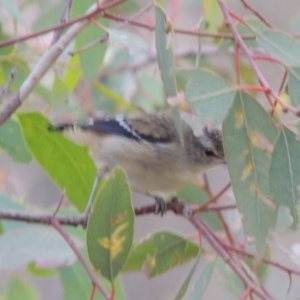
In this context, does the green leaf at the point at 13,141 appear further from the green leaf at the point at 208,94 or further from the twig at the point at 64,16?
the green leaf at the point at 208,94

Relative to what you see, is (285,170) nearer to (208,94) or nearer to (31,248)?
(208,94)

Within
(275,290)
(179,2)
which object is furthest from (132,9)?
(275,290)

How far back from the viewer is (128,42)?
47.5 inches

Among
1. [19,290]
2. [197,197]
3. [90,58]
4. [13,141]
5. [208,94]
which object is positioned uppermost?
[208,94]

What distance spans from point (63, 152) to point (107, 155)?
0.45 m

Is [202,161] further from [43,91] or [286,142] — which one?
[286,142]

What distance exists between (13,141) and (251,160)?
0.77 meters

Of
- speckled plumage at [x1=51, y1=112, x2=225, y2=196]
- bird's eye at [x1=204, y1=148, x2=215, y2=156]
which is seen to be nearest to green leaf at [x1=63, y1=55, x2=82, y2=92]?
speckled plumage at [x1=51, y1=112, x2=225, y2=196]

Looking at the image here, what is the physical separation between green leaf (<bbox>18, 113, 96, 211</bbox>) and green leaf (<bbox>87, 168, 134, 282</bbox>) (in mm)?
523

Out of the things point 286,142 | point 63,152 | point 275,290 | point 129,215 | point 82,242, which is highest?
point 286,142

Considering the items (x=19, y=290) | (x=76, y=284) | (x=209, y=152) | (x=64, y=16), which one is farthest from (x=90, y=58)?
(x=19, y=290)

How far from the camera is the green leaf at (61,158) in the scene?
5.56ft

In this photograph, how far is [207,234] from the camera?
4.13 ft

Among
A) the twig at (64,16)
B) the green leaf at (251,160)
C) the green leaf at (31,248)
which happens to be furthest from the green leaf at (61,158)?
the green leaf at (251,160)
